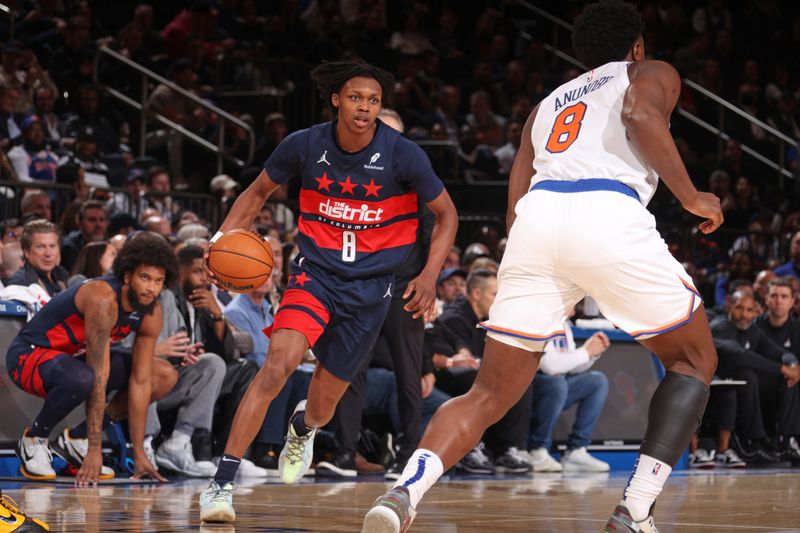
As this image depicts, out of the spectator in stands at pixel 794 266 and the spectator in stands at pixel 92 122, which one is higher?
the spectator in stands at pixel 92 122

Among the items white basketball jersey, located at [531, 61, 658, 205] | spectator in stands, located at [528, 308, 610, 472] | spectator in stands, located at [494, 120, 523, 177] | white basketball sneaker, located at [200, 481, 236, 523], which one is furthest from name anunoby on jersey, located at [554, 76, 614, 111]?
spectator in stands, located at [494, 120, 523, 177]

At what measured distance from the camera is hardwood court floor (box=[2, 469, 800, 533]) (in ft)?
17.1

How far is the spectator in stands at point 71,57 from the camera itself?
1403 centimetres

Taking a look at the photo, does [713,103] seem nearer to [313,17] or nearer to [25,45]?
[313,17]

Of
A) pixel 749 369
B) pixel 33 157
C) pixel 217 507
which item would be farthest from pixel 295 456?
pixel 33 157

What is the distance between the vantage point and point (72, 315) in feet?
25.8

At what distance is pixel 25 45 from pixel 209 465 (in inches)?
296

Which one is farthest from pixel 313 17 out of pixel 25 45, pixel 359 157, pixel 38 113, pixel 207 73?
pixel 359 157

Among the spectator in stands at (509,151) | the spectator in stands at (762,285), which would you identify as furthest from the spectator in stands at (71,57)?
the spectator in stands at (762,285)

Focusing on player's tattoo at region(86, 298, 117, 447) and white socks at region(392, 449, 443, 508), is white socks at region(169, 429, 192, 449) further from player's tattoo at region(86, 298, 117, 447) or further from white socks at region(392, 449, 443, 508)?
white socks at region(392, 449, 443, 508)

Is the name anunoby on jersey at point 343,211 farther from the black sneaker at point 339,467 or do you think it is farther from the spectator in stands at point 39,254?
the spectator in stands at point 39,254

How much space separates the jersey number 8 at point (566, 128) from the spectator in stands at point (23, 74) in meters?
9.20

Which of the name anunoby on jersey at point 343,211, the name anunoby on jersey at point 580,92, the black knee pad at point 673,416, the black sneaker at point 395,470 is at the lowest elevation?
the black sneaker at point 395,470

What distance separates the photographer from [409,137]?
15766 mm
